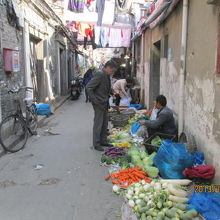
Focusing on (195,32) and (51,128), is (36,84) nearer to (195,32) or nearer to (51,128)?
(51,128)

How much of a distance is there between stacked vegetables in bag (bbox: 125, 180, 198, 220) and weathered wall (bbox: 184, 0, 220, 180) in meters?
0.82

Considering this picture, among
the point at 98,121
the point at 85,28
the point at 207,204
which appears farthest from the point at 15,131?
the point at 85,28

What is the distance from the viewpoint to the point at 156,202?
363 centimetres

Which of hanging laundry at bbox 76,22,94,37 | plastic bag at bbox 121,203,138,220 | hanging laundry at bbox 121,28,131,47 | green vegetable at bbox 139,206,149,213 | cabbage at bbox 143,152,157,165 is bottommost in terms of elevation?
plastic bag at bbox 121,203,138,220

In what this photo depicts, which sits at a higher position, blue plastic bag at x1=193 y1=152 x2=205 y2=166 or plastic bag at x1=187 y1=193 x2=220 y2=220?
blue plastic bag at x1=193 y1=152 x2=205 y2=166

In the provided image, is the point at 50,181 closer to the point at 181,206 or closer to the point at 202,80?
the point at 181,206

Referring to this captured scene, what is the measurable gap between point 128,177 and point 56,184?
1.19m

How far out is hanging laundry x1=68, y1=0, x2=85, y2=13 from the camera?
1357cm

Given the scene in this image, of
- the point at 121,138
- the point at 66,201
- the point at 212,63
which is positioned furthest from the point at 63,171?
the point at 212,63

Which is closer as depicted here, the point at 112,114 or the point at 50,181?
the point at 50,181

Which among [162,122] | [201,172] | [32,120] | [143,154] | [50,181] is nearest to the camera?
[201,172]

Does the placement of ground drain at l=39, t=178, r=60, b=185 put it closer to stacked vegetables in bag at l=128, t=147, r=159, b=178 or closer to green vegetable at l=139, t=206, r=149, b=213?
stacked vegetables in bag at l=128, t=147, r=159, b=178

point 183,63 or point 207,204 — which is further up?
point 183,63

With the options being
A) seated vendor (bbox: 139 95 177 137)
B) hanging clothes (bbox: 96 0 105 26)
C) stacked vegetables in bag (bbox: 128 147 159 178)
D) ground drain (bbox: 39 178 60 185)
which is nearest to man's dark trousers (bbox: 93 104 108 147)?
seated vendor (bbox: 139 95 177 137)
